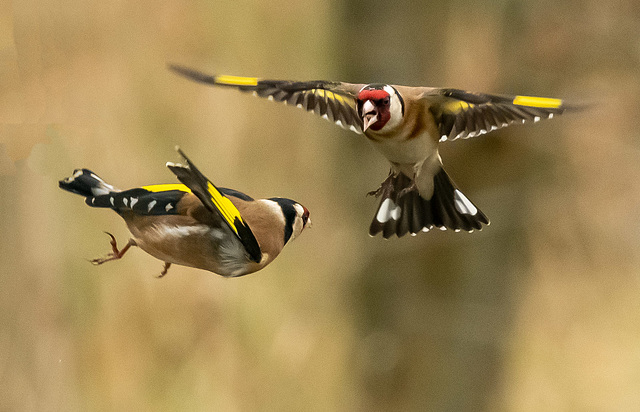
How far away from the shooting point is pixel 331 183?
4.50ft

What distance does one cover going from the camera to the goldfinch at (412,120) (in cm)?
47

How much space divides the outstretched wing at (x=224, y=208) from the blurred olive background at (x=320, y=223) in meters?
0.28

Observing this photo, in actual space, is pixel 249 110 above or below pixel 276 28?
below

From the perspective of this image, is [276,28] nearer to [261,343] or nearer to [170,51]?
[170,51]

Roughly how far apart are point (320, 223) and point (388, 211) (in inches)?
30.1

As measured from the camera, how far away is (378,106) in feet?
1.54


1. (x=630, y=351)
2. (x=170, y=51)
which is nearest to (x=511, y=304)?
(x=630, y=351)

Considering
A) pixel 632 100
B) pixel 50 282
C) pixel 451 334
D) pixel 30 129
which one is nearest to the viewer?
pixel 30 129

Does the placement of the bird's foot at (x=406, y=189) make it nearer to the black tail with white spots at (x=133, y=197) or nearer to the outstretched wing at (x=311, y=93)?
the outstretched wing at (x=311, y=93)

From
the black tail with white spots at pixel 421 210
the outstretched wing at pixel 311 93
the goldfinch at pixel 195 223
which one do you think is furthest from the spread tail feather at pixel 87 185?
the black tail with white spots at pixel 421 210

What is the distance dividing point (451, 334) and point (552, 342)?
0.21 m

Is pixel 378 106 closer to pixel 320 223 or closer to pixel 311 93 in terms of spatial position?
pixel 311 93

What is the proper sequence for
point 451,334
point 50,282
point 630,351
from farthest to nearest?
point 451,334, point 630,351, point 50,282

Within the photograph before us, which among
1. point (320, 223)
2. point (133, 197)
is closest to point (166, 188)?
point (133, 197)
